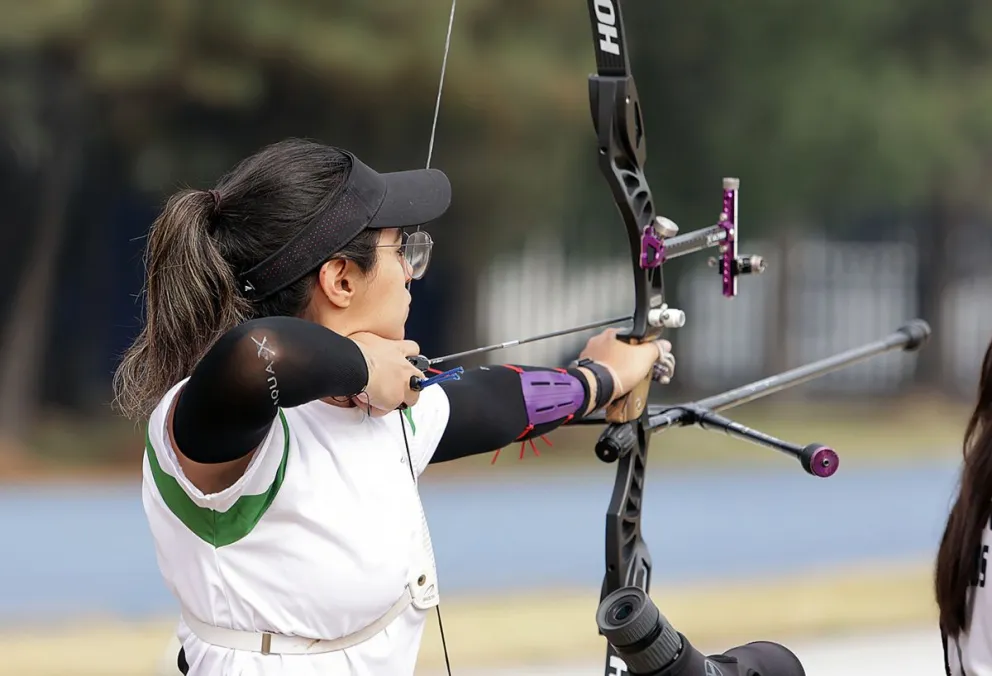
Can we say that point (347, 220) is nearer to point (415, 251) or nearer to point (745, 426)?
point (415, 251)

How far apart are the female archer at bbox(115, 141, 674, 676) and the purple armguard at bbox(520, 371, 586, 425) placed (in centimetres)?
34

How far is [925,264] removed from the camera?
10.1 metres

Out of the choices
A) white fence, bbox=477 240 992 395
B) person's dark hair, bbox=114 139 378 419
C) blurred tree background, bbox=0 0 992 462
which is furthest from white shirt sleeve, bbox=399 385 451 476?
white fence, bbox=477 240 992 395

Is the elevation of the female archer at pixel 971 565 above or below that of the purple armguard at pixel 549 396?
below

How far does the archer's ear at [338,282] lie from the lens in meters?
1.79

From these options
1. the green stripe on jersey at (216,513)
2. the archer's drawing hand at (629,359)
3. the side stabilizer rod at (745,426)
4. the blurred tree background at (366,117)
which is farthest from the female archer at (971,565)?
the blurred tree background at (366,117)

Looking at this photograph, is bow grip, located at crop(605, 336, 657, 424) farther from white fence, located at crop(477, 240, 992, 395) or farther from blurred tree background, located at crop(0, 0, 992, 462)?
white fence, located at crop(477, 240, 992, 395)

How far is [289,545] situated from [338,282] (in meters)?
0.36

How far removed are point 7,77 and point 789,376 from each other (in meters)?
5.99

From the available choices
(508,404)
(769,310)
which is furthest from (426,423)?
Result: (769,310)

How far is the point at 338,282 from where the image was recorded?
5.92ft

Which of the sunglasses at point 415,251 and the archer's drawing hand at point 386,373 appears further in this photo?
the sunglasses at point 415,251

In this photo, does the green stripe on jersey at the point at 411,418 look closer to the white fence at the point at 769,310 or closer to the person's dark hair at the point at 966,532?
the person's dark hair at the point at 966,532

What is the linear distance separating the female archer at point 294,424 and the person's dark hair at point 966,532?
0.73 m
